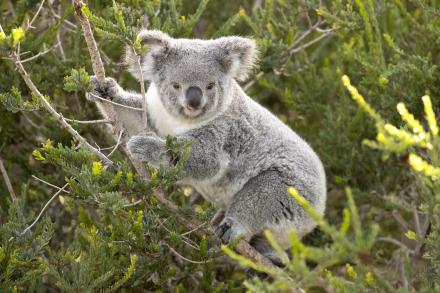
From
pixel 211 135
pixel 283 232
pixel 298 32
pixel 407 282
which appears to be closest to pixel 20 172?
pixel 211 135

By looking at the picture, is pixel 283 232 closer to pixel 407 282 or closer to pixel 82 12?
pixel 407 282

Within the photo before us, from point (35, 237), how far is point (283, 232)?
1630 millimetres

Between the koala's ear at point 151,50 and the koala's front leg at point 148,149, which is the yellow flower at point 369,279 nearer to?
the koala's front leg at point 148,149

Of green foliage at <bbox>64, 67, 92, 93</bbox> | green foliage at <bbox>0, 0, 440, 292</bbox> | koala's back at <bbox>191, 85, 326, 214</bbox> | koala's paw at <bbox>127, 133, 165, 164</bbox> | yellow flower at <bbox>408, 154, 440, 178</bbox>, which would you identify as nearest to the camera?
yellow flower at <bbox>408, 154, 440, 178</bbox>

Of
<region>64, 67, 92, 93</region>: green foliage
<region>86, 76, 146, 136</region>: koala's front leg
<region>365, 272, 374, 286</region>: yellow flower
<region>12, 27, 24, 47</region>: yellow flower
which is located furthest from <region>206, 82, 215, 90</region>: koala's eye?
<region>365, 272, 374, 286</region>: yellow flower

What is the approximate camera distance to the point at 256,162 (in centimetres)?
457

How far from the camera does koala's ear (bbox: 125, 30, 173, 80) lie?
4.10 m

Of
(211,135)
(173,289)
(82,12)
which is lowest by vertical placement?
(173,289)

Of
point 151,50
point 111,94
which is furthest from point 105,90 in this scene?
point 151,50

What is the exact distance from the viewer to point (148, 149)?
3.89m

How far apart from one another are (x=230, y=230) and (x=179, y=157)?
2.04 ft

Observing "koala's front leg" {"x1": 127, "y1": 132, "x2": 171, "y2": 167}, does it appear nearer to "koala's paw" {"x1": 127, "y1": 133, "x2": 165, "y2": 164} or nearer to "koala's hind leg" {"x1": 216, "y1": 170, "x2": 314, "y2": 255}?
"koala's paw" {"x1": 127, "y1": 133, "x2": 165, "y2": 164}

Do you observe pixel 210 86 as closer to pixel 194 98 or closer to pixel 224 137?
pixel 194 98

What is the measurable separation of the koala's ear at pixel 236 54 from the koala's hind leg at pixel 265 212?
0.80 meters
